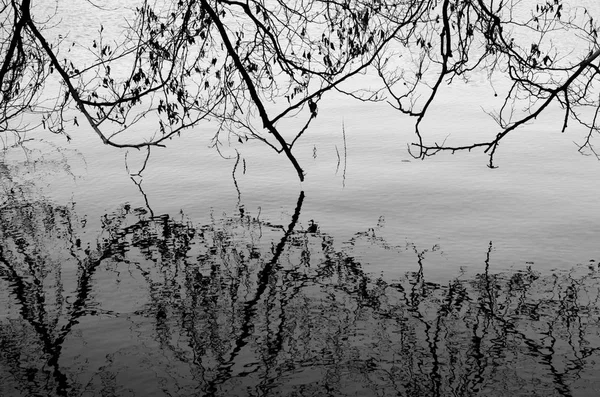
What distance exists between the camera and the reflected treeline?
5.35 m

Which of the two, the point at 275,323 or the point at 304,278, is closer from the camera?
the point at 275,323

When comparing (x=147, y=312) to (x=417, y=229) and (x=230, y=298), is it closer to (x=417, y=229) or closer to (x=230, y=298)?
(x=230, y=298)

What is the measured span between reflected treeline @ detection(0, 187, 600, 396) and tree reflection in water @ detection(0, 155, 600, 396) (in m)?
0.02

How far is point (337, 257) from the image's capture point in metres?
8.23

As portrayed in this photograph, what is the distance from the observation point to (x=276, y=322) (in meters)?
6.40

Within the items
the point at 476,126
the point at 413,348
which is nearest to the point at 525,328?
the point at 413,348

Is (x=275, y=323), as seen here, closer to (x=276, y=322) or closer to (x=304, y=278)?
(x=276, y=322)

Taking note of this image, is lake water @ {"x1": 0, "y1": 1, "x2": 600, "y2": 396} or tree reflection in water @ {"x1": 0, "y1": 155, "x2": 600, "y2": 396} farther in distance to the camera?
lake water @ {"x1": 0, "y1": 1, "x2": 600, "y2": 396}

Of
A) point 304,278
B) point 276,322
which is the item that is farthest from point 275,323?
point 304,278

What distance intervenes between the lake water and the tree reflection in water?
0.02m

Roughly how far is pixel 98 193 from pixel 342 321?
263 inches

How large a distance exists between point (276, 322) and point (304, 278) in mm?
1207

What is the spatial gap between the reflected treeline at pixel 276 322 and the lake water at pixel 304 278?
0.07 feet

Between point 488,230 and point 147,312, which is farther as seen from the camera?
point 488,230
